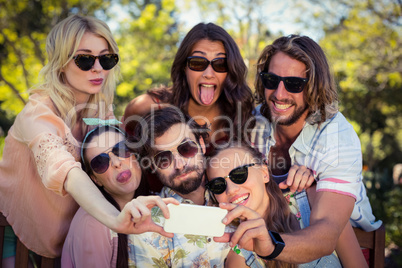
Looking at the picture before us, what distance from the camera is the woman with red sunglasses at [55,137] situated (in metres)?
2.42

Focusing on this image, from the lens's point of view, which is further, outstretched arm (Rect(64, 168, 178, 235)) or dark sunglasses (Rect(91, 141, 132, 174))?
dark sunglasses (Rect(91, 141, 132, 174))

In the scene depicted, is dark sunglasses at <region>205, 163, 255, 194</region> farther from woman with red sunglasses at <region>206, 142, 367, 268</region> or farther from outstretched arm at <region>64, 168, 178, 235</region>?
outstretched arm at <region>64, 168, 178, 235</region>

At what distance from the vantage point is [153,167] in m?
2.97

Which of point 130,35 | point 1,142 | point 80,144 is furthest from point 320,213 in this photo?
point 130,35

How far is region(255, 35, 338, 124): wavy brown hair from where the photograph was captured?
334 centimetres

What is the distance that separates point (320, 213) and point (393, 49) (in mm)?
7146

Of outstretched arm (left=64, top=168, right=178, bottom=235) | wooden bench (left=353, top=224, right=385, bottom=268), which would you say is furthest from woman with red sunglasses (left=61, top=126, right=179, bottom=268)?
wooden bench (left=353, top=224, right=385, bottom=268)

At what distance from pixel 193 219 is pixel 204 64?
7.11ft

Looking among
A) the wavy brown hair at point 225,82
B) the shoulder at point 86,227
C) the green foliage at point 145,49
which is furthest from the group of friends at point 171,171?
the green foliage at point 145,49

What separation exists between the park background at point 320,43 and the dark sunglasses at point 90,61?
2.05 meters

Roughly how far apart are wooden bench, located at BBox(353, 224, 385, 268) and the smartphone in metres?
1.71

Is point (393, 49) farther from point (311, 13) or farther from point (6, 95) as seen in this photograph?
point (6, 95)

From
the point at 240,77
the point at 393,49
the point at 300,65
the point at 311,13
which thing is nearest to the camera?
the point at 300,65

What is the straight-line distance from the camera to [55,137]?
2484mm
